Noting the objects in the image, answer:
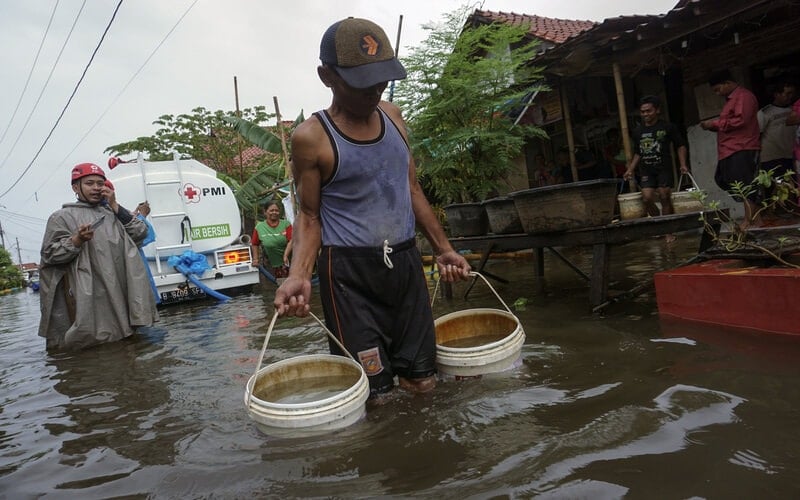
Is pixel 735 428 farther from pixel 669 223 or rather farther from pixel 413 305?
pixel 669 223

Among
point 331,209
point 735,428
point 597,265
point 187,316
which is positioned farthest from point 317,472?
point 187,316

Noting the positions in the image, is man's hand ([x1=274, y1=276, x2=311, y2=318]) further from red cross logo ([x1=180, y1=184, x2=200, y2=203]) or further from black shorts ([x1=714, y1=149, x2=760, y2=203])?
red cross logo ([x1=180, y1=184, x2=200, y2=203])

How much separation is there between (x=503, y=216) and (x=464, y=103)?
3648mm

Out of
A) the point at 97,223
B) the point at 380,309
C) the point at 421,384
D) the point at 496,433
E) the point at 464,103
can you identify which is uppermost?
the point at 464,103

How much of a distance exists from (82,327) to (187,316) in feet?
8.14

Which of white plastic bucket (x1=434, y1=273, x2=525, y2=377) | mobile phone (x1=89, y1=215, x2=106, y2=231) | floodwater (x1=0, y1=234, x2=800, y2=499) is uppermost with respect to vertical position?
mobile phone (x1=89, y1=215, x2=106, y2=231)

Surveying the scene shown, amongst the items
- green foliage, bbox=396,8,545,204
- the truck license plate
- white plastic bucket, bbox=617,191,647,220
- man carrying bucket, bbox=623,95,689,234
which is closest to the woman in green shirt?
the truck license plate

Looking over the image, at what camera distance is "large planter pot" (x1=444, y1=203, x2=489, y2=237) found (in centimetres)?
562

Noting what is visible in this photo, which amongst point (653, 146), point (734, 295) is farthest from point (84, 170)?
point (653, 146)

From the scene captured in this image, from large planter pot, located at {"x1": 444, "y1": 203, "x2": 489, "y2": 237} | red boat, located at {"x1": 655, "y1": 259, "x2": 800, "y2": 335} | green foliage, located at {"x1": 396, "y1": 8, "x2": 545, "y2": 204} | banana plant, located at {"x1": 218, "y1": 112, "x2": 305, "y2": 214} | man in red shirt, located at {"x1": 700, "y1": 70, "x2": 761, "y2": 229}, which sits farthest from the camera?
banana plant, located at {"x1": 218, "y1": 112, "x2": 305, "y2": 214}

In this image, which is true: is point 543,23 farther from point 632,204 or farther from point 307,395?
point 307,395

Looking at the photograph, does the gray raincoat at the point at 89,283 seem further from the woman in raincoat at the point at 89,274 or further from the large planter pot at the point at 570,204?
the large planter pot at the point at 570,204

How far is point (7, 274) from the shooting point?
3791cm

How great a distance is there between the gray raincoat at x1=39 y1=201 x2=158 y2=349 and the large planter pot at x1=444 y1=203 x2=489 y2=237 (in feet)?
11.0
